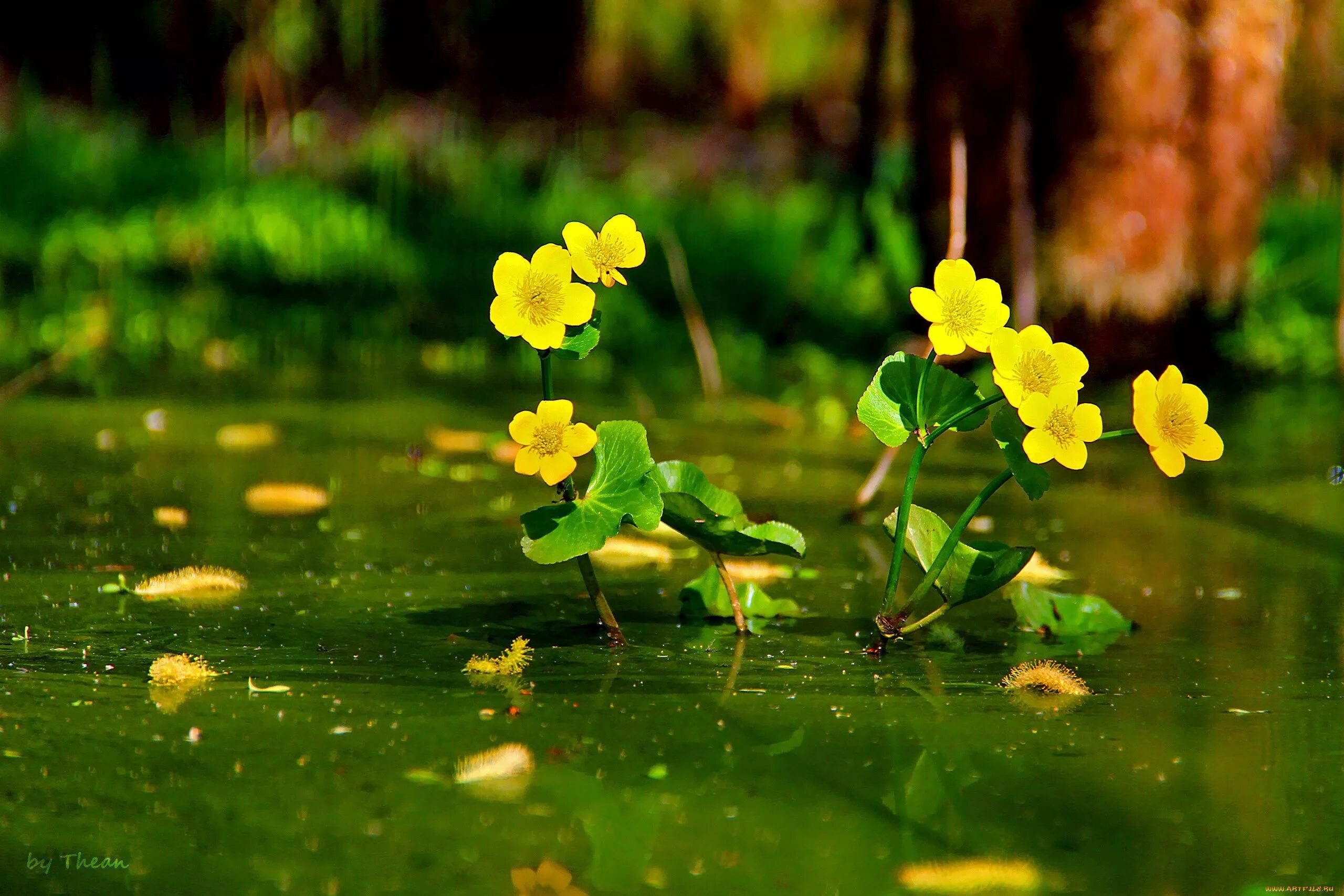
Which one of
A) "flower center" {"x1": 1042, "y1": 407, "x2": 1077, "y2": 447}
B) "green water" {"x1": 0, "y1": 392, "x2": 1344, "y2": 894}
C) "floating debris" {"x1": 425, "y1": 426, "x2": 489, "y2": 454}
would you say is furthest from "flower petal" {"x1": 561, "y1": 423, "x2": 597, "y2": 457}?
"floating debris" {"x1": 425, "y1": 426, "x2": 489, "y2": 454}

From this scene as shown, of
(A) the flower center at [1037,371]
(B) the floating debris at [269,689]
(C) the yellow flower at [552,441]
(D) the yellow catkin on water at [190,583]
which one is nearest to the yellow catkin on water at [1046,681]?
(A) the flower center at [1037,371]

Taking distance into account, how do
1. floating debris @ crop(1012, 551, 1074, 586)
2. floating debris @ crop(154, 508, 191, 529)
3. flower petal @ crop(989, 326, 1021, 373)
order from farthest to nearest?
floating debris @ crop(154, 508, 191, 529), floating debris @ crop(1012, 551, 1074, 586), flower petal @ crop(989, 326, 1021, 373)

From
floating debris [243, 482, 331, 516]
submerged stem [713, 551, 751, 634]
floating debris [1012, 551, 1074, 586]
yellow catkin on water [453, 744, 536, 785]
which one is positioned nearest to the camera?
yellow catkin on water [453, 744, 536, 785]

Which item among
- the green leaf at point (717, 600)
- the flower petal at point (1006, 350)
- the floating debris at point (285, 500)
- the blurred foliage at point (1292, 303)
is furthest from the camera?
the blurred foliage at point (1292, 303)

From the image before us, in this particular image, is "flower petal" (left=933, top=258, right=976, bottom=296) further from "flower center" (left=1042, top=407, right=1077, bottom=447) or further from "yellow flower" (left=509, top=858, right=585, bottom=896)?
"yellow flower" (left=509, top=858, right=585, bottom=896)

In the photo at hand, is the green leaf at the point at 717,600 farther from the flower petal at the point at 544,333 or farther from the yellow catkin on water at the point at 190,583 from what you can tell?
the yellow catkin on water at the point at 190,583

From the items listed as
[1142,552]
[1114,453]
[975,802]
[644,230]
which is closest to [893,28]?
[644,230]

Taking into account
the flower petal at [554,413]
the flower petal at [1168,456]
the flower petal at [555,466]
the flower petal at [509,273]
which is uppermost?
the flower petal at [509,273]
